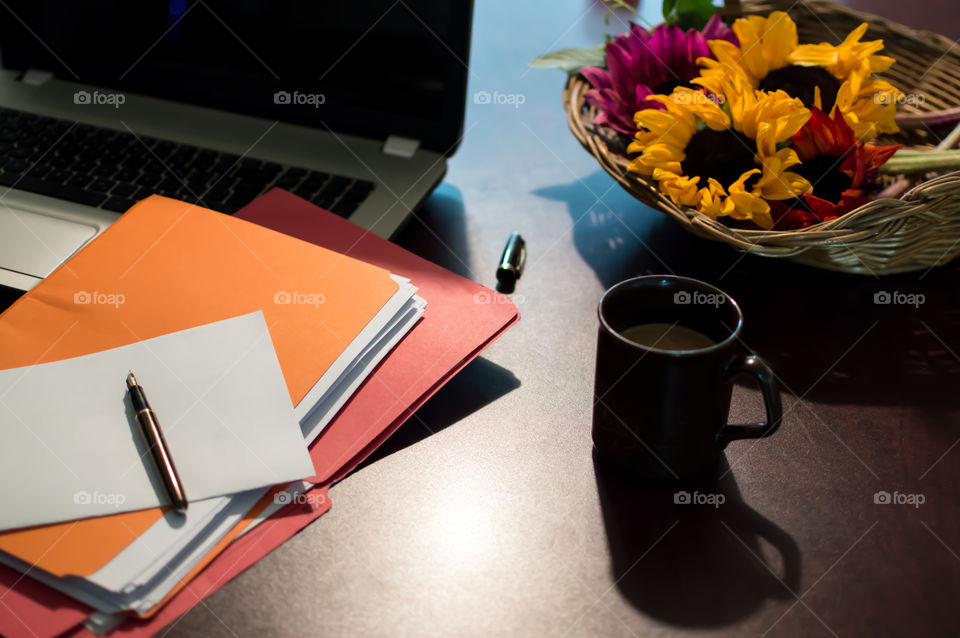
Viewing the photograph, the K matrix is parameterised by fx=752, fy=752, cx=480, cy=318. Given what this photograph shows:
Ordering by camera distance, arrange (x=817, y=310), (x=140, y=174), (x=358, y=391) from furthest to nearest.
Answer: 1. (x=140, y=174)
2. (x=817, y=310)
3. (x=358, y=391)

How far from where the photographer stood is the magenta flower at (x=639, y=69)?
0.74m

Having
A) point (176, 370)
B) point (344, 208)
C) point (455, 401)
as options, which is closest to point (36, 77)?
point (344, 208)

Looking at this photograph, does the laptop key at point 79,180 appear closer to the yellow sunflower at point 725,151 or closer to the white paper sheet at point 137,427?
the white paper sheet at point 137,427

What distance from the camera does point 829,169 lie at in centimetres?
64

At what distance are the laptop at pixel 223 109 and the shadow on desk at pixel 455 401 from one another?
0.61 ft

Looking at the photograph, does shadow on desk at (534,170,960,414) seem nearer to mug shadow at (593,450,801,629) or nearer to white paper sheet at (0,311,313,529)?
mug shadow at (593,450,801,629)

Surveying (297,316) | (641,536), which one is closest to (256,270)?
(297,316)

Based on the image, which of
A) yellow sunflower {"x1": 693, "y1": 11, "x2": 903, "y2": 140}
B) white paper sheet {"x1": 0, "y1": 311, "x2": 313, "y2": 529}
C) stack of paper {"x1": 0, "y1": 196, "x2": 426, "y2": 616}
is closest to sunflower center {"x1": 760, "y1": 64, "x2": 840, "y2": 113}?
yellow sunflower {"x1": 693, "y1": 11, "x2": 903, "y2": 140}

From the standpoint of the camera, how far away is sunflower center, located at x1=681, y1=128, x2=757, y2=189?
64 cm

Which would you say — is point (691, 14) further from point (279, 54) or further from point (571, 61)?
point (279, 54)

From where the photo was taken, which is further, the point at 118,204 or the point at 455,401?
the point at 118,204

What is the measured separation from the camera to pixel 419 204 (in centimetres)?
76

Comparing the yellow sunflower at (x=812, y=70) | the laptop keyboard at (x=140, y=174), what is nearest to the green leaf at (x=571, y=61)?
the yellow sunflower at (x=812, y=70)

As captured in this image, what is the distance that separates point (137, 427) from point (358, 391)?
6.0 inches
